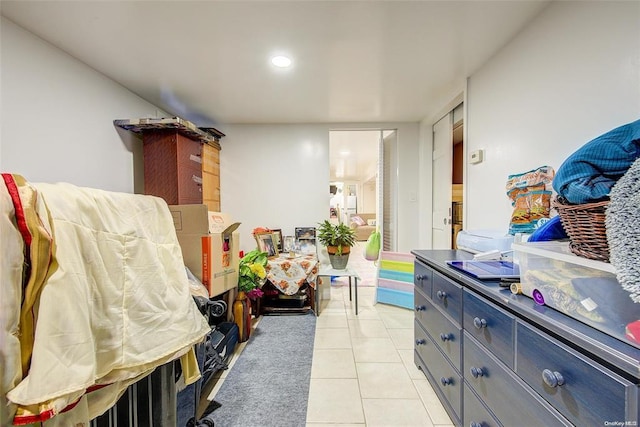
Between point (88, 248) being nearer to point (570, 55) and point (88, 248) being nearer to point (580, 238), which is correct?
point (580, 238)

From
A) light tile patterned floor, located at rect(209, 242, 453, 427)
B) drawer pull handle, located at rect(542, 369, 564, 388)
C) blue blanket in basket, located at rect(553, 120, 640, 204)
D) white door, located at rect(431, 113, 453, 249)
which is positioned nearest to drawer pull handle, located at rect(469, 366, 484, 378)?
drawer pull handle, located at rect(542, 369, 564, 388)

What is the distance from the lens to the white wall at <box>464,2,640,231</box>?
1077 mm

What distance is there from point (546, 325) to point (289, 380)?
1510 mm

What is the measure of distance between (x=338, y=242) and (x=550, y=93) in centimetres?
201

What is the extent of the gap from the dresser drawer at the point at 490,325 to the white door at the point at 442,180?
1938 mm

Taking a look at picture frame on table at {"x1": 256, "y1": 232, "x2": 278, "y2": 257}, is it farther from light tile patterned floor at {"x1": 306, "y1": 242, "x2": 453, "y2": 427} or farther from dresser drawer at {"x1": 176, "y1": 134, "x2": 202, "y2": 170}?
dresser drawer at {"x1": 176, "y1": 134, "x2": 202, "y2": 170}

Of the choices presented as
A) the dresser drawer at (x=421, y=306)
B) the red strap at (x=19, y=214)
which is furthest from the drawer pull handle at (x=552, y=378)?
the red strap at (x=19, y=214)

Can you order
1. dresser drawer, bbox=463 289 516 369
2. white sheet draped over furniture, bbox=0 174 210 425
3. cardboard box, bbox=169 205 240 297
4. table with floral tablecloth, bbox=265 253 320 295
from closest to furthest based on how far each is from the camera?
white sheet draped over furniture, bbox=0 174 210 425
dresser drawer, bbox=463 289 516 369
cardboard box, bbox=169 205 240 297
table with floral tablecloth, bbox=265 253 320 295

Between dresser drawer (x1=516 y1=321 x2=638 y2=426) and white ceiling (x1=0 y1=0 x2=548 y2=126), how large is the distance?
1.60 metres

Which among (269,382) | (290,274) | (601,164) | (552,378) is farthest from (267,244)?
(601,164)

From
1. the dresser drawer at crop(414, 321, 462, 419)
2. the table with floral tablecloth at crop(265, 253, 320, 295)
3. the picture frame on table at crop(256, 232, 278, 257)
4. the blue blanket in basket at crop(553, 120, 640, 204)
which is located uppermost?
the blue blanket in basket at crop(553, 120, 640, 204)

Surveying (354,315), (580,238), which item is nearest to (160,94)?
(354,315)

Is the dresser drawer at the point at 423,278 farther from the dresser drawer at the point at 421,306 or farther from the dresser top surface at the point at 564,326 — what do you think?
the dresser top surface at the point at 564,326

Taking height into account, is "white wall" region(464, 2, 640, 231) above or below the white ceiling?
below
